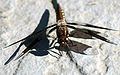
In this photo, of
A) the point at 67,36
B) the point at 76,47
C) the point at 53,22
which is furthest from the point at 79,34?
the point at 53,22

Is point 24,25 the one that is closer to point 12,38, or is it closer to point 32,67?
point 12,38

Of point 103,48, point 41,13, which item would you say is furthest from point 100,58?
point 41,13

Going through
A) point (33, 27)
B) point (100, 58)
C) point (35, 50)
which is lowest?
point (100, 58)

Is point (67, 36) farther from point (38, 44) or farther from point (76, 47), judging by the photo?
point (38, 44)

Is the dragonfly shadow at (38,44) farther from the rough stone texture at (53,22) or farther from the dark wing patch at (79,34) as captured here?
the dark wing patch at (79,34)

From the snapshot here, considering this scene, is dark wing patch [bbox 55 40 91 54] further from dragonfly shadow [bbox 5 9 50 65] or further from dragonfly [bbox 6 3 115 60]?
dragonfly shadow [bbox 5 9 50 65]

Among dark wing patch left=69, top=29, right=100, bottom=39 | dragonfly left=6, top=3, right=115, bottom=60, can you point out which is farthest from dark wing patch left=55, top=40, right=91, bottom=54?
dark wing patch left=69, top=29, right=100, bottom=39

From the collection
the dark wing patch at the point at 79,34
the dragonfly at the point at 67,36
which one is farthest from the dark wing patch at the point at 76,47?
the dark wing patch at the point at 79,34

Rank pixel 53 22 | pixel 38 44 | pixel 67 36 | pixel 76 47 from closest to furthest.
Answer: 1. pixel 67 36
2. pixel 76 47
3. pixel 38 44
4. pixel 53 22
